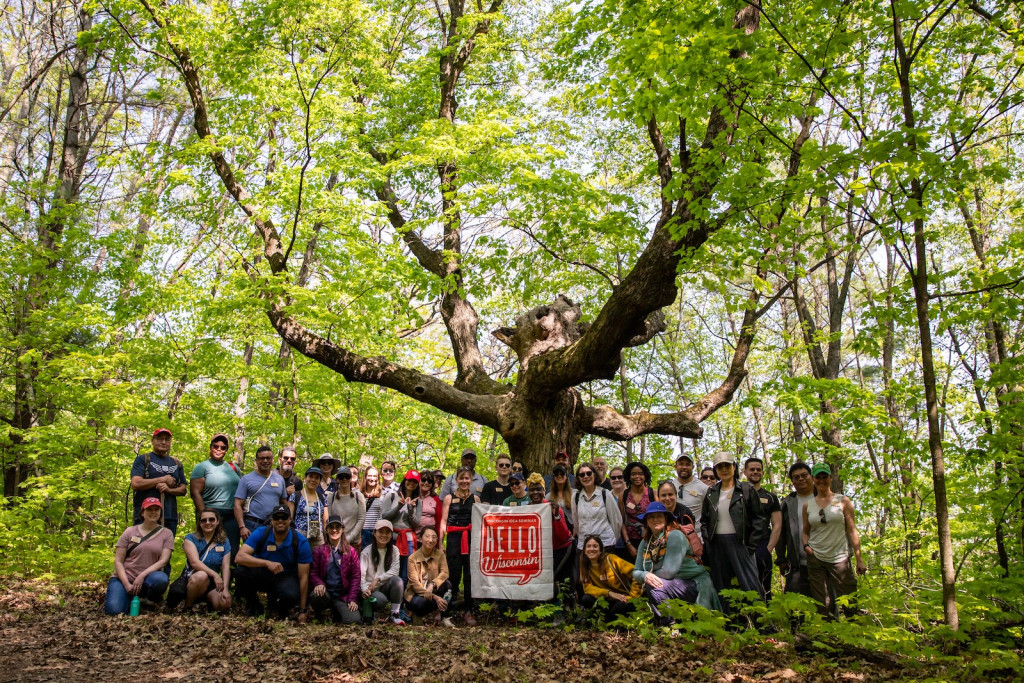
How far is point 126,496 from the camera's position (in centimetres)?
1105

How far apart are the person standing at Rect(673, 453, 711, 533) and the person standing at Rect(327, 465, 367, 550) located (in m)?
3.61

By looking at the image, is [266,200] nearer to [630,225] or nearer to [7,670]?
[630,225]

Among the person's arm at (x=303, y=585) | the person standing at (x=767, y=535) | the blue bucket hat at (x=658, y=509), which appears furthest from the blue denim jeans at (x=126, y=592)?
the person standing at (x=767, y=535)

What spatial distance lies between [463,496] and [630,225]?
15.2 feet

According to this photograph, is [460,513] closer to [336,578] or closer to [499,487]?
[499,487]

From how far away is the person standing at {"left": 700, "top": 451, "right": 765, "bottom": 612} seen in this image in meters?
6.38

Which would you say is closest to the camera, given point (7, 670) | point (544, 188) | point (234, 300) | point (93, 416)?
point (7, 670)

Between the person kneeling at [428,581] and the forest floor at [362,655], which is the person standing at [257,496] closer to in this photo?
the forest floor at [362,655]

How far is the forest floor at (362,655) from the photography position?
4418 millimetres

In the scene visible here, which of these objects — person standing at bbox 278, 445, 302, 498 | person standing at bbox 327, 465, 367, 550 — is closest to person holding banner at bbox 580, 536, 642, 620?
person standing at bbox 327, 465, 367, 550

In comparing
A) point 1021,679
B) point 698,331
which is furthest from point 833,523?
point 698,331

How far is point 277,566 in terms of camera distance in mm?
6727

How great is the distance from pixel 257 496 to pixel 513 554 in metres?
2.91

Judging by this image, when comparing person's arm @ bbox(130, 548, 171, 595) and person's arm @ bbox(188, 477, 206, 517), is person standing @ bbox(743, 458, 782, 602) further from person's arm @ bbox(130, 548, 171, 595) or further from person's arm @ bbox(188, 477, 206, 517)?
person's arm @ bbox(130, 548, 171, 595)
